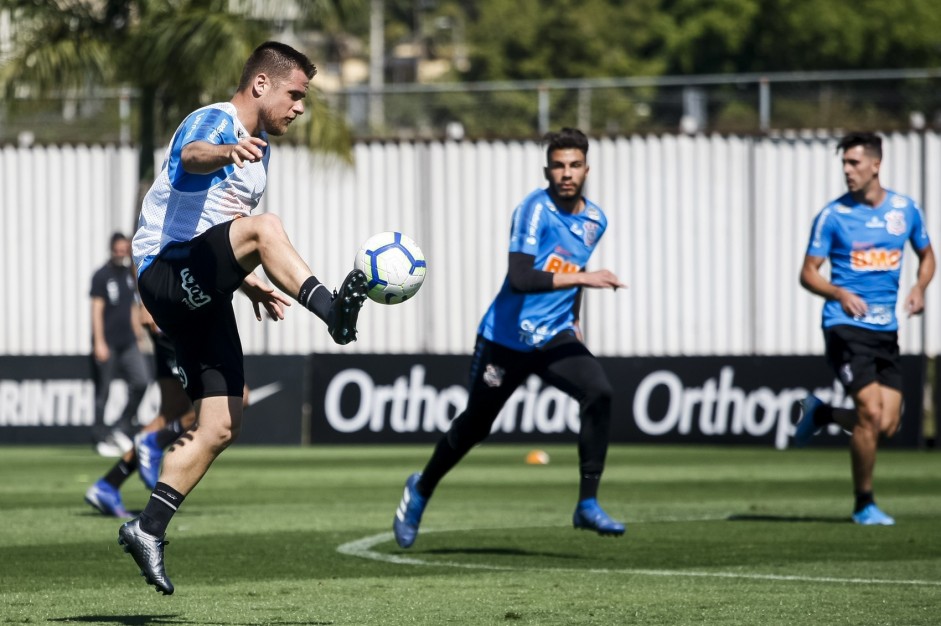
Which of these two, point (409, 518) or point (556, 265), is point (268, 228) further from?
point (556, 265)

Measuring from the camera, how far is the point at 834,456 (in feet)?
57.8

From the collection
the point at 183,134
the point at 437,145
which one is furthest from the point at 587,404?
the point at 437,145

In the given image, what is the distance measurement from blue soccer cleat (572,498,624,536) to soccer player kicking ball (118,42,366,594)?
2557 mm

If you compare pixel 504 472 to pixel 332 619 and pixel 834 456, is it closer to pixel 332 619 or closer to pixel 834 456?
pixel 834 456

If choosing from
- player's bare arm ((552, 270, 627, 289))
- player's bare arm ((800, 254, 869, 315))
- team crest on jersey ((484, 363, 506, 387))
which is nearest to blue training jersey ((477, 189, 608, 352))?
team crest on jersey ((484, 363, 506, 387))

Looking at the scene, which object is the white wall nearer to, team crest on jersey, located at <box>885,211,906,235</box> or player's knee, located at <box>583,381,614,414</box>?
team crest on jersey, located at <box>885,211,906,235</box>

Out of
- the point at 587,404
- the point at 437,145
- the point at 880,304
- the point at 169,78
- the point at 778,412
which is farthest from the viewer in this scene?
the point at 437,145

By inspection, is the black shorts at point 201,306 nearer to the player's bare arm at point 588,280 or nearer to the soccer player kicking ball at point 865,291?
the player's bare arm at point 588,280

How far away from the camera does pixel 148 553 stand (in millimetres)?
6262

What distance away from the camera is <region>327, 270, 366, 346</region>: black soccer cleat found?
611cm

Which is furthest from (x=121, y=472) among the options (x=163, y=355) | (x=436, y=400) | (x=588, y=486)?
(x=436, y=400)

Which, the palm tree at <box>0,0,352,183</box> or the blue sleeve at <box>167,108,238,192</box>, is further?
the palm tree at <box>0,0,352,183</box>

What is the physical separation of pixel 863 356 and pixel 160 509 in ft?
18.1

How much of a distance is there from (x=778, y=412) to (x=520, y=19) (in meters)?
42.7
